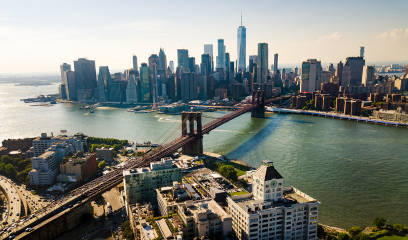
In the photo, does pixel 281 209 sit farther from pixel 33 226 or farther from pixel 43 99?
pixel 43 99

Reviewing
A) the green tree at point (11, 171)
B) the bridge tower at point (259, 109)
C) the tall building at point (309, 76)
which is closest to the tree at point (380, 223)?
the green tree at point (11, 171)

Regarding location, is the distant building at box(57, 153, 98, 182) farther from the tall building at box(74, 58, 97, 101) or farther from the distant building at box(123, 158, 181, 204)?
the tall building at box(74, 58, 97, 101)

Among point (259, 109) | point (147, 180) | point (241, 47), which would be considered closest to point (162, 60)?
point (259, 109)

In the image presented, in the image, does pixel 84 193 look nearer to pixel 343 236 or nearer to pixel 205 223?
pixel 205 223

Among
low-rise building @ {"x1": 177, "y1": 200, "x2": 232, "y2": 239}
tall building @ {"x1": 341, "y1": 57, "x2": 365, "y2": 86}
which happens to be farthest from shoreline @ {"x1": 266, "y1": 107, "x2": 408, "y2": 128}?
low-rise building @ {"x1": 177, "y1": 200, "x2": 232, "y2": 239}

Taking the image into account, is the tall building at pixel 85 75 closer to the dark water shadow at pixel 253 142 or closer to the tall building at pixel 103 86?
the tall building at pixel 103 86
